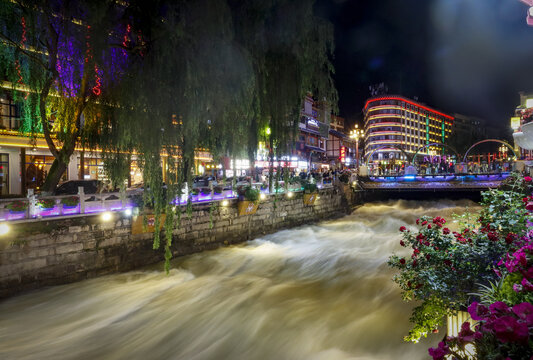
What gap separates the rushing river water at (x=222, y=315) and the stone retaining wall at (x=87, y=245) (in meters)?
0.52

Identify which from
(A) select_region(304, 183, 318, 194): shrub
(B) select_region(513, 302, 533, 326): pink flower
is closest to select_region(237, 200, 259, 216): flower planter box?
(A) select_region(304, 183, 318, 194): shrub

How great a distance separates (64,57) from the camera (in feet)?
32.5

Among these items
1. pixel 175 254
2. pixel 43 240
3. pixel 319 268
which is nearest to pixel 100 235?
pixel 43 240

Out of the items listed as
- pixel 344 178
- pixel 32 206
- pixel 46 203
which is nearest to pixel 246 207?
pixel 46 203

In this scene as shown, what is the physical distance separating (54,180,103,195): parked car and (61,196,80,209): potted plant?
15.4 feet

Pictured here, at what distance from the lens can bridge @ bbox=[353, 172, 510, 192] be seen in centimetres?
2942

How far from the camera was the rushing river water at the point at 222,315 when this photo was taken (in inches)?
275

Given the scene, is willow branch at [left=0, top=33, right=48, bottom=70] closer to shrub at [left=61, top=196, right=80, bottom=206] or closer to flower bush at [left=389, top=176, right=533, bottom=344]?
shrub at [left=61, top=196, right=80, bottom=206]

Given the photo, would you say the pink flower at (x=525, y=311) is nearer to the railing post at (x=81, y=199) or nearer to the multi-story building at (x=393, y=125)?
the railing post at (x=81, y=199)

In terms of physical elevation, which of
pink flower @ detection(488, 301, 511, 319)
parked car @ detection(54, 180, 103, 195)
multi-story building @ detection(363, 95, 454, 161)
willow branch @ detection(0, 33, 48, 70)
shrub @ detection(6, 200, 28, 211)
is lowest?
pink flower @ detection(488, 301, 511, 319)

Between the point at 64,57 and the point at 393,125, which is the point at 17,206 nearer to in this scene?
the point at 64,57

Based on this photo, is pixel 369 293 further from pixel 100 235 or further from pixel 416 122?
pixel 416 122

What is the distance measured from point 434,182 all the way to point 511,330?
1292 inches

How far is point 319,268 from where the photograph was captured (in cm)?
1295
